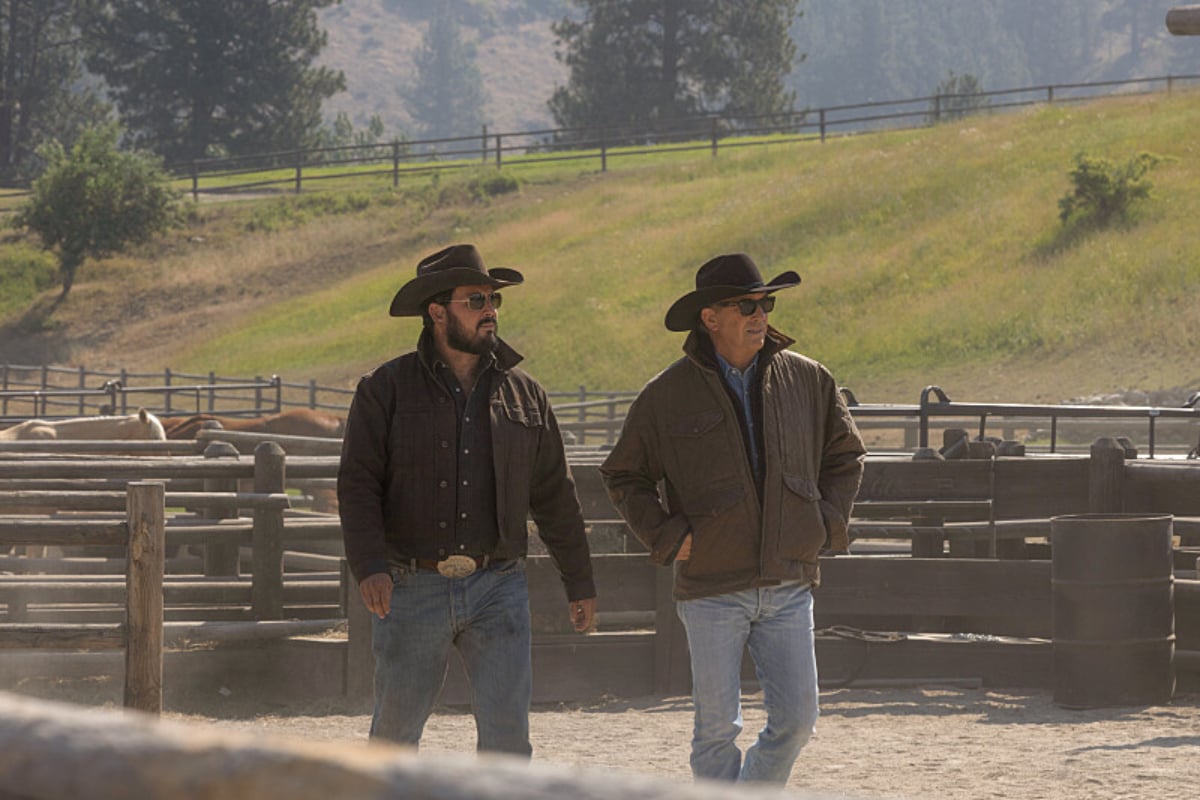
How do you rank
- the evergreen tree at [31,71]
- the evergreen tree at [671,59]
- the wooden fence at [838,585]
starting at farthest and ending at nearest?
1. the evergreen tree at [671,59]
2. the evergreen tree at [31,71]
3. the wooden fence at [838,585]

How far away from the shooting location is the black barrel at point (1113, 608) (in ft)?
25.8

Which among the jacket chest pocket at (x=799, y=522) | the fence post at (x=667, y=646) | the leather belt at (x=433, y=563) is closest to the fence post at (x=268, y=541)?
the fence post at (x=667, y=646)

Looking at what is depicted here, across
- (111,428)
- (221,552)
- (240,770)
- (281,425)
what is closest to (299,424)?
(281,425)

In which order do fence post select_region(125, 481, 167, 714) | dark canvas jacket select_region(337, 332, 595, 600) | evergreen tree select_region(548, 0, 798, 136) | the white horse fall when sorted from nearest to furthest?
dark canvas jacket select_region(337, 332, 595, 600), fence post select_region(125, 481, 167, 714), the white horse, evergreen tree select_region(548, 0, 798, 136)

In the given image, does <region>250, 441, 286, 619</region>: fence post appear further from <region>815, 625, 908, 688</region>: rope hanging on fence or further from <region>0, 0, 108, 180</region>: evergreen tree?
<region>0, 0, 108, 180</region>: evergreen tree

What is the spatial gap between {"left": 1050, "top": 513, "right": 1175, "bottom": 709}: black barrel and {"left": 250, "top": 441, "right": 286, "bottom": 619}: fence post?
3696 millimetres

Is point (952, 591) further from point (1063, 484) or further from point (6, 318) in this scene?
point (6, 318)

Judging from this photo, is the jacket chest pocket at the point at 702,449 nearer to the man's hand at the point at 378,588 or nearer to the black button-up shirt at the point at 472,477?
the black button-up shirt at the point at 472,477

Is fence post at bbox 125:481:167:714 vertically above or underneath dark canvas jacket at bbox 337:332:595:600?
underneath

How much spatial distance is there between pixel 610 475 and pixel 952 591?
4016 mm

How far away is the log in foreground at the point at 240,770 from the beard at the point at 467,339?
139 inches

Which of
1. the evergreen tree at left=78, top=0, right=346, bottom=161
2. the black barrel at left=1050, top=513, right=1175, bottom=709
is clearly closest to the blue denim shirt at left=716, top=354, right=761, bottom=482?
the black barrel at left=1050, top=513, right=1175, bottom=709

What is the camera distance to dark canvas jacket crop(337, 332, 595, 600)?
15.7ft

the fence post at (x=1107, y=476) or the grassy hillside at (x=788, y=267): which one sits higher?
the grassy hillside at (x=788, y=267)
